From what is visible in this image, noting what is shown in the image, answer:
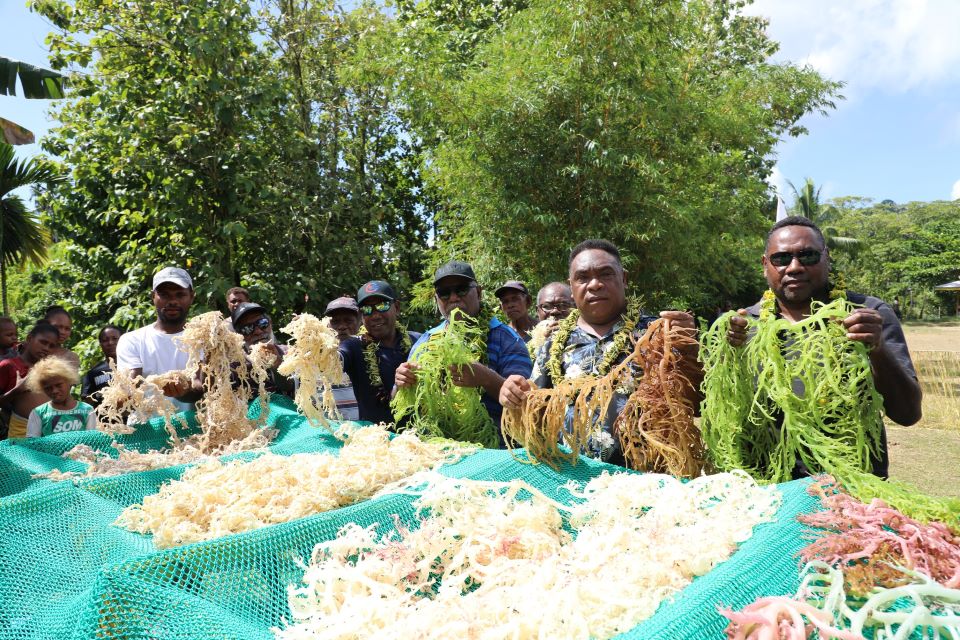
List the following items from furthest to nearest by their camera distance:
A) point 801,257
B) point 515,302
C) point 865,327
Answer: point 515,302 → point 801,257 → point 865,327

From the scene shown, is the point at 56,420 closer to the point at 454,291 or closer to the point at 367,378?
the point at 367,378

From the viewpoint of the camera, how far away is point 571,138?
840cm

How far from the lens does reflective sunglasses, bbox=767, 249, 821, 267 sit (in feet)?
7.83

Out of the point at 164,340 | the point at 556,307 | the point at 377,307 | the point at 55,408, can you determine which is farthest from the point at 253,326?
the point at 556,307

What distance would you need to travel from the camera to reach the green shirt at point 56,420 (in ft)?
12.8

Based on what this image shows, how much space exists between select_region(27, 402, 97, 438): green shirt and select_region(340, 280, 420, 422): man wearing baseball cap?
169cm

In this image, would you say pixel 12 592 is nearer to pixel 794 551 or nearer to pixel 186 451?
pixel 186 451

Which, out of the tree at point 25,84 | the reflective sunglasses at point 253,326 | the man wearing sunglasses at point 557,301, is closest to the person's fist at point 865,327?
the man wearing sunglasses at point 557,301

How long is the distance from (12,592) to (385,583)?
1.15 m

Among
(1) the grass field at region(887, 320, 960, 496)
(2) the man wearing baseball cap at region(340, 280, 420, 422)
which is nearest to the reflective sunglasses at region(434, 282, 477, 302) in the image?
(2) the man wearing baseball cap at region(340, 280, 420, 422)

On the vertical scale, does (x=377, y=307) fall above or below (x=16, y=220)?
below

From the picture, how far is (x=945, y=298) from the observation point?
1893 inches

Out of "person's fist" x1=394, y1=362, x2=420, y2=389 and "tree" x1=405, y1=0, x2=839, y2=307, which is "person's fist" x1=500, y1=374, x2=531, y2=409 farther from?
"tree" x1=405, y1=0, x2=839, y2=307

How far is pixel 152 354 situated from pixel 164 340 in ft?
0.38
